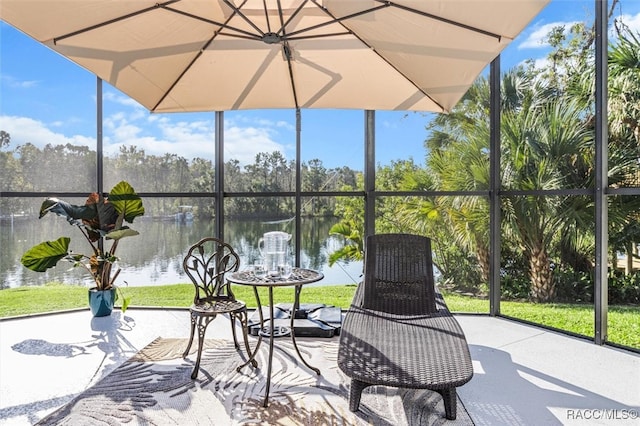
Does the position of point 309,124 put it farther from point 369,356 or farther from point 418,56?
point 369,356

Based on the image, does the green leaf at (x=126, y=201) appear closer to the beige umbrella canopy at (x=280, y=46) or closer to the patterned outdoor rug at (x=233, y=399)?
the beige umbrella canopy at (x=280, y=46)

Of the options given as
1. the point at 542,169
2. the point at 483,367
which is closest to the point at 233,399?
the point at 483,367

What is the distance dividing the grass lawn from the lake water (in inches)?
4.9

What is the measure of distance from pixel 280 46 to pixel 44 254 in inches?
139

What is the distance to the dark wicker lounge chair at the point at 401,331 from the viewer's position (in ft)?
8.01

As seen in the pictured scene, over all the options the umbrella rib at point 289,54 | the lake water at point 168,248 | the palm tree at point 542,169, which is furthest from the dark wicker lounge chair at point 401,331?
the palm tree at point 542,169

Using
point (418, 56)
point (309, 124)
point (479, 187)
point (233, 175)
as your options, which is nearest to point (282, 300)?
point (233, 175)

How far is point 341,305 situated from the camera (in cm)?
550

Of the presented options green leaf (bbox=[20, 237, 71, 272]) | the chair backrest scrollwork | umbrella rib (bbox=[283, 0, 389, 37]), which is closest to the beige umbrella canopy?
umbrella rib (bbox=[283, 0, 389, 37])

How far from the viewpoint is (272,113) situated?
218 inches

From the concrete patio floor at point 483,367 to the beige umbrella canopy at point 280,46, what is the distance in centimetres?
231

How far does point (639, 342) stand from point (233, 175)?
5.50 meters

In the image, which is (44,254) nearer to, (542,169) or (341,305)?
(341,305)

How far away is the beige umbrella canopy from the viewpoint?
2453 mm
